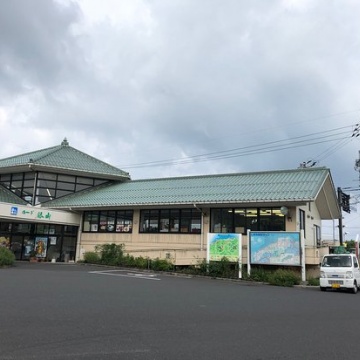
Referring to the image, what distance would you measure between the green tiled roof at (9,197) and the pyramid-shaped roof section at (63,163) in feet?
4.85

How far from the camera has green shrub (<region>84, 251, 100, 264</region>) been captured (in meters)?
26.8

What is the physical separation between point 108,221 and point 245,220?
32.1 ft

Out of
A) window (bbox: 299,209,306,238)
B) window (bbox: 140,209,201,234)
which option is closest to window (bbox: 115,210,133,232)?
window (bbox: 140,209,201,234)

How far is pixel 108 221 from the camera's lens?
28516 mm

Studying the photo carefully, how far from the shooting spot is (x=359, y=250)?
2630cm

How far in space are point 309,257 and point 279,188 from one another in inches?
162

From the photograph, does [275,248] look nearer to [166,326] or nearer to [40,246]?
[166,326]

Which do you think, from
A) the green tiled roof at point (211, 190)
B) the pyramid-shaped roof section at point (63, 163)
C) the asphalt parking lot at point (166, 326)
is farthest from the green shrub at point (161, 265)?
the pyramid-shaped roof section at point (63, 163)

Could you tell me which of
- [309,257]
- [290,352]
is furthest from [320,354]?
[309,257]

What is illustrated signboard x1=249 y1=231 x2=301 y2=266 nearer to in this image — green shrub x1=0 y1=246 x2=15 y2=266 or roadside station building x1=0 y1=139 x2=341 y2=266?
roadside station building x1=0 y1=139 x2=341 y2=266

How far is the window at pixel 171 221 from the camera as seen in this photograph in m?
25.3

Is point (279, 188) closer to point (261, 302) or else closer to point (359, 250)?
point (359, 250)

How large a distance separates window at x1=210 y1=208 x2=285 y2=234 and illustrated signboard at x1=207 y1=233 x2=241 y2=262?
7.61 ft

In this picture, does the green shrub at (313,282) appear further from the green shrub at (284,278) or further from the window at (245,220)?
the window at (245,220)
